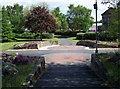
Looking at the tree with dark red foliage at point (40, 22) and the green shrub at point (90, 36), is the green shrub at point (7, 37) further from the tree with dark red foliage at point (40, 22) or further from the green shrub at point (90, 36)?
the green shrub at point (90, 36)

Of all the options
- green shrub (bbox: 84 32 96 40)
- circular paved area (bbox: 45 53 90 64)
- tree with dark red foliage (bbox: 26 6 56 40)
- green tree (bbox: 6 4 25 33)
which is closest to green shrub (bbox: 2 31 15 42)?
tree with dark red foliage (bbox: 26 6 56 40)

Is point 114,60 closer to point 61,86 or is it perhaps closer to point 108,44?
point 61,86

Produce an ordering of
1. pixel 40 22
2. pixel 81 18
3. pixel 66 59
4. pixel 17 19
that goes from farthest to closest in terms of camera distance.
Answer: pixel 81 18, pixel 17 19, pixel 40 22, pixel 66 59

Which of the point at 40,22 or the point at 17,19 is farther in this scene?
the point at 17,19

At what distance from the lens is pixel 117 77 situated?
34.3 feet

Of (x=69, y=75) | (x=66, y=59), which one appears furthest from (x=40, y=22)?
(x=69, y=75)

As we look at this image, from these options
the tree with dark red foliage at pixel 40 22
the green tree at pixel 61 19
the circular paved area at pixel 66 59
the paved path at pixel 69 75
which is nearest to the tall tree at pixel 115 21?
the paved path at pixel 69 75

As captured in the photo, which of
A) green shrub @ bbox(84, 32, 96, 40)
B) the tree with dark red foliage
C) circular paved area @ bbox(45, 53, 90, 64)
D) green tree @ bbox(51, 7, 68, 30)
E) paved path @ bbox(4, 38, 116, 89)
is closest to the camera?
paved path @ bbox(4, 38, 116, 89)

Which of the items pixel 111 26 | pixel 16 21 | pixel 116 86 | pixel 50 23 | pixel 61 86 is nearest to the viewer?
pixel 116 86

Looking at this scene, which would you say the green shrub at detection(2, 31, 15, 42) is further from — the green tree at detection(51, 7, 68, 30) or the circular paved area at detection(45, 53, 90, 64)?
the green tree at detection(51, 7, 68, 30)

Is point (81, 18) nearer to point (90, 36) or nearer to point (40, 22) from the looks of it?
point (90, 36)

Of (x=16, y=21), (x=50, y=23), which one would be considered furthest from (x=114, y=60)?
(x=16, y=21)

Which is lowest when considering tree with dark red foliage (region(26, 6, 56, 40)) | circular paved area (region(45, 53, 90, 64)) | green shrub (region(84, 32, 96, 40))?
circular paved area (region(45, 53, 90, 64))

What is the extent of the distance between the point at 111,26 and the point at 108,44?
2113 centimetres
